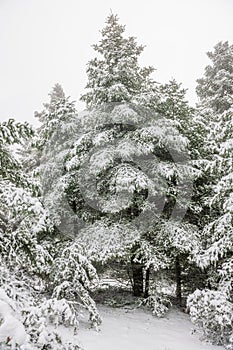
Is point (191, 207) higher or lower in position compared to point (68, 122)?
lower

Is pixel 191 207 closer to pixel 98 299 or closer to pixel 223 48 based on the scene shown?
pixel 98 299

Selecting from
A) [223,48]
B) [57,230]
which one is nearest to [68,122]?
[57,230]

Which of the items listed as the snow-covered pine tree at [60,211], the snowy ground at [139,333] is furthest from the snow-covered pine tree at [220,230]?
the snow-covered pine tree at [60,211]

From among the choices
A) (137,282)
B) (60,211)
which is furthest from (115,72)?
(137,282)

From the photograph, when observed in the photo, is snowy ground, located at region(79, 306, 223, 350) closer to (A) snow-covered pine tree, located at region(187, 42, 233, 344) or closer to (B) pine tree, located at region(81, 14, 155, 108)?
(A) snow-covered pine tree, located at region(187, 42, 233, 344)

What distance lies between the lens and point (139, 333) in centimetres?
921

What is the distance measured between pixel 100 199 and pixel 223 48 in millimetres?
11625

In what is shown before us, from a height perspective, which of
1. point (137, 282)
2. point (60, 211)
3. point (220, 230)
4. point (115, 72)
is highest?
point (115, 72)

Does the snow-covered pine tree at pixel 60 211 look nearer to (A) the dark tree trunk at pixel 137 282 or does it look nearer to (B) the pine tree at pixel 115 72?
(B) the pine tree at pixel 115 72

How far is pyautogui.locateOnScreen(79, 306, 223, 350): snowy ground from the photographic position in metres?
8.22

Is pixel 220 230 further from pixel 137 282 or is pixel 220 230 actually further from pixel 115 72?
pixel 115 72

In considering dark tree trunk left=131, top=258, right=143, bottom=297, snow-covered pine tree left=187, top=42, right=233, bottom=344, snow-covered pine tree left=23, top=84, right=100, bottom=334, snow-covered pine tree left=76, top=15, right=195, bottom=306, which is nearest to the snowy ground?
snow-covered pine tree left=23, top=84, right=100, bottom=334

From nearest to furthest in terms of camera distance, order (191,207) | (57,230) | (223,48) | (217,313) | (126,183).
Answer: (217,313)
(126,183)
(57,230)
(191,207)
(223,48)

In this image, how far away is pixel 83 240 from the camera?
35.0 feet
